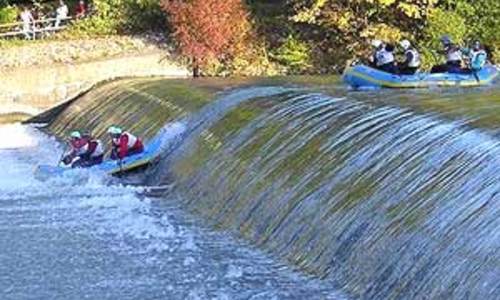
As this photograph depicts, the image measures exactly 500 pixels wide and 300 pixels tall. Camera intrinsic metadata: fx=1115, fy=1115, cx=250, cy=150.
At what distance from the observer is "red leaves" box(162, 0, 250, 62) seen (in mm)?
35250

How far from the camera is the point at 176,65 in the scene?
3556 cm

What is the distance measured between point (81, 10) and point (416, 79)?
19388 mm

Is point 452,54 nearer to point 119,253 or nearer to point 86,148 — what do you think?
point 86,148

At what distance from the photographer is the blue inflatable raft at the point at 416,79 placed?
23.3m

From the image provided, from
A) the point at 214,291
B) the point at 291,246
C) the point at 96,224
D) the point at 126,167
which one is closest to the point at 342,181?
the point at 291,246

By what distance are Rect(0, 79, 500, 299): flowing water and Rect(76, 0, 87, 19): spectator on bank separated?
1722 centimetres

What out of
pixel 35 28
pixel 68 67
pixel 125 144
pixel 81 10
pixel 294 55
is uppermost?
A: pixel 125 144

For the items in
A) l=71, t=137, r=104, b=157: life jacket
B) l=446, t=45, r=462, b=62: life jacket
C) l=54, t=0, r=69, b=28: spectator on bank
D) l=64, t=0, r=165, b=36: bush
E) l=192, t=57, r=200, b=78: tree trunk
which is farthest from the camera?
l=54, t=0, r=69, b=28: spectator on bank

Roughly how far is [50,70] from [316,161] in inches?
760

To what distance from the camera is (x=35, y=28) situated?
37625 mm

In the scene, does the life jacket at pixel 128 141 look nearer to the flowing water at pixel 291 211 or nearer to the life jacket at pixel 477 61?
the flowing water at pixel 291 211

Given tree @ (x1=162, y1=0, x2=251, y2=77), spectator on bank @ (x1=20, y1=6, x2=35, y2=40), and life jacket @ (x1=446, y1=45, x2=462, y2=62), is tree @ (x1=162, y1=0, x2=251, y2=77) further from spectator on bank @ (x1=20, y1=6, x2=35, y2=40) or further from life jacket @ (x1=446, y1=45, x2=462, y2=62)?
life jacket @ (x1=446, y1=45, x2=462, y2=62)

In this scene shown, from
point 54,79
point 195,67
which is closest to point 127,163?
point 54,79

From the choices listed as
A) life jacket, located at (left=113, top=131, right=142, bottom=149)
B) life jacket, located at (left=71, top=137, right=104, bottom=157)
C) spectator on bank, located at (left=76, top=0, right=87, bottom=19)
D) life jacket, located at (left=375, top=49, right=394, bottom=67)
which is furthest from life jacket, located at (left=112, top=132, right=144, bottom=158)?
spectator on bank, located at (left=76, top=0, right=87, bottom=19)
